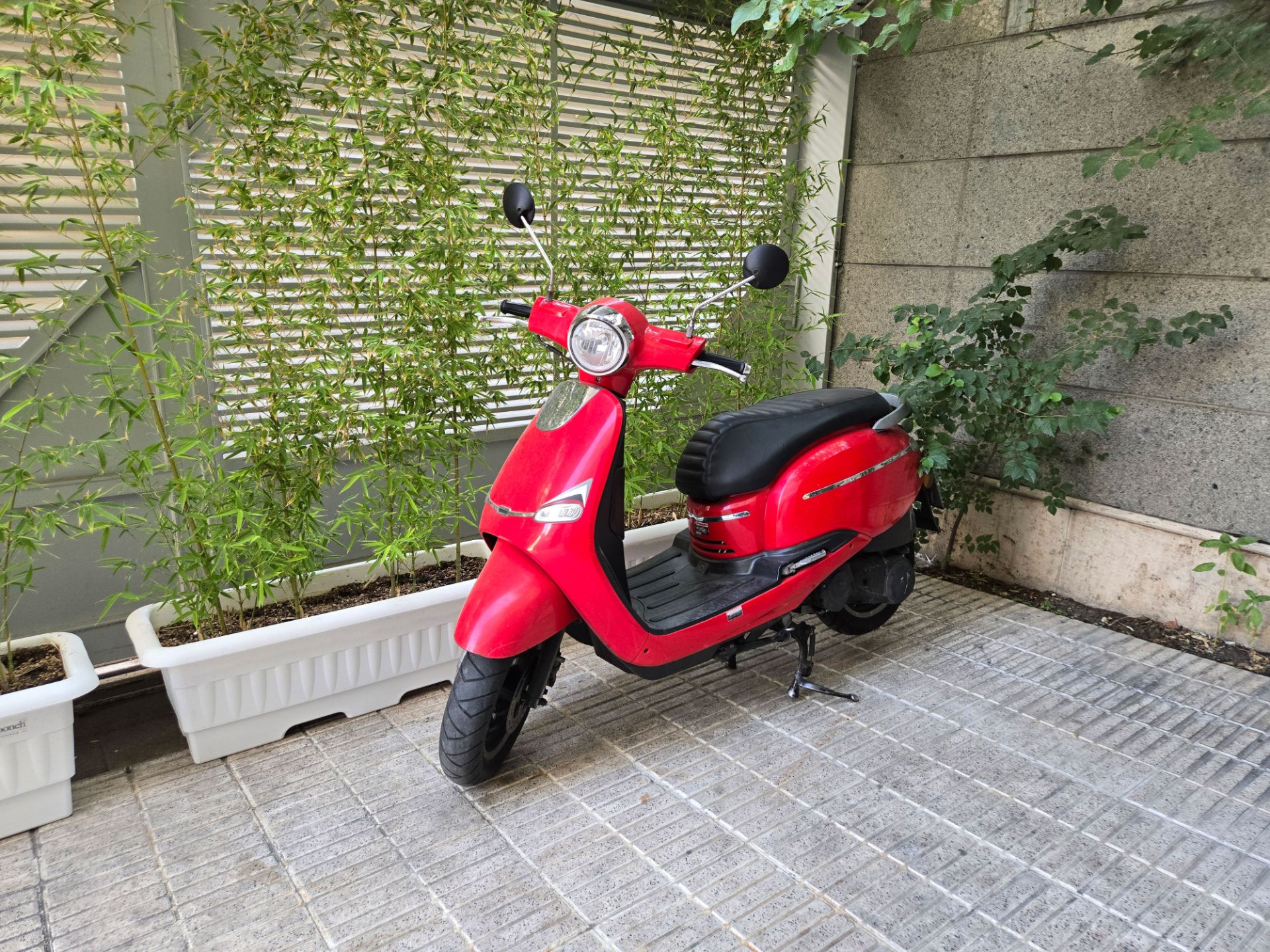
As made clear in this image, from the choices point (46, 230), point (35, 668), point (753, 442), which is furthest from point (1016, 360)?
point (35, 668)

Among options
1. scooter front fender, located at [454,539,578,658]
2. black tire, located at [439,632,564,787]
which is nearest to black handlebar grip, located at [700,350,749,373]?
scooter front fender, located at [454,539,578,658]

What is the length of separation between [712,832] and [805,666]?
723 mm

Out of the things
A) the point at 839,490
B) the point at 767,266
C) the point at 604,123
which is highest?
the point at 604,123

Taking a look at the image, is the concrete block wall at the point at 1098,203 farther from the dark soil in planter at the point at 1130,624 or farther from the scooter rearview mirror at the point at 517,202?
the scooter rearview mirror at the point at 517,202

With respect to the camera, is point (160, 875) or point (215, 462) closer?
point (160, 875)

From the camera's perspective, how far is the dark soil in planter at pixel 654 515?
10.4 ft

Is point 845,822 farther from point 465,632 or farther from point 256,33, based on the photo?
point 256,33

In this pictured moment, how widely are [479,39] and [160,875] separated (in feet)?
7.35

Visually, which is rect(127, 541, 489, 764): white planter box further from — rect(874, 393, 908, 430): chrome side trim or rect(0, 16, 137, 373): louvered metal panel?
rect(874, 393, 908, 430): chrome side trim

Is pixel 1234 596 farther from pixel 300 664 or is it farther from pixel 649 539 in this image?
pixel 300 664

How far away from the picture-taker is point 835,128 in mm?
3600

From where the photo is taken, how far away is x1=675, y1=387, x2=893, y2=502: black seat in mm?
2301

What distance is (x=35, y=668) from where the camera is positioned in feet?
6.54

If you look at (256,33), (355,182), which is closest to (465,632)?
(355,182)
